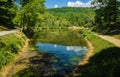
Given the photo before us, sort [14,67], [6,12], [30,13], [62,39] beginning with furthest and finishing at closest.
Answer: [6,12]
[62,39]
[30,13]
[14,67]

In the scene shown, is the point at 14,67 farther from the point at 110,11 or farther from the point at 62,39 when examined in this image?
the point at 110,11

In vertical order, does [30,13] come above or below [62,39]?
above

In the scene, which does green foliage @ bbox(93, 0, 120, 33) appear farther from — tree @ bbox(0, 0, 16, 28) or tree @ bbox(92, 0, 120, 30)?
tree @ bbox(0, 0, 16, 28)

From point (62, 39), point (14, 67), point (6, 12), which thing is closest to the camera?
point (14, 67)

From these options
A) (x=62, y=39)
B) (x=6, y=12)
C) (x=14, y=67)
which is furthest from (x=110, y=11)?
(x=14, y=67)

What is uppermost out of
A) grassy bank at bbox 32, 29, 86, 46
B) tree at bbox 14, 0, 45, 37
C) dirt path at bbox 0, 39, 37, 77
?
tree at bbox 14, 0, 45, 37

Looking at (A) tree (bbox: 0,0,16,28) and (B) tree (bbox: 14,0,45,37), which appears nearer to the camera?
(B) tree (bbox: 14,0,45,37)

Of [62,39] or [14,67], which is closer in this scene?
[14,67]

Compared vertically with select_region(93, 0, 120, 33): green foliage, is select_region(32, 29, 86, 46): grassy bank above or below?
below

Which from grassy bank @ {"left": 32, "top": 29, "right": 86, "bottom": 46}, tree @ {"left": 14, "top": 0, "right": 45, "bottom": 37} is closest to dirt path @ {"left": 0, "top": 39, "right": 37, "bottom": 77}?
grassy bank @ {"left": 32, "top": 29, "right": 86, "bottom": 46}

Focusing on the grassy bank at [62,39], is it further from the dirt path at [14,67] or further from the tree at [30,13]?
the dirt path at [14,67]

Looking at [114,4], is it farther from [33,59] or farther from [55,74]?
[55,74]

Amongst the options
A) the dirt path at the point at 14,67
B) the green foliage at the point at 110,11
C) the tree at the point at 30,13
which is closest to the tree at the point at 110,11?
the green foliage at the point at 110,11

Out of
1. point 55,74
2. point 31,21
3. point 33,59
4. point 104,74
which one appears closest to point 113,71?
point 104,74
